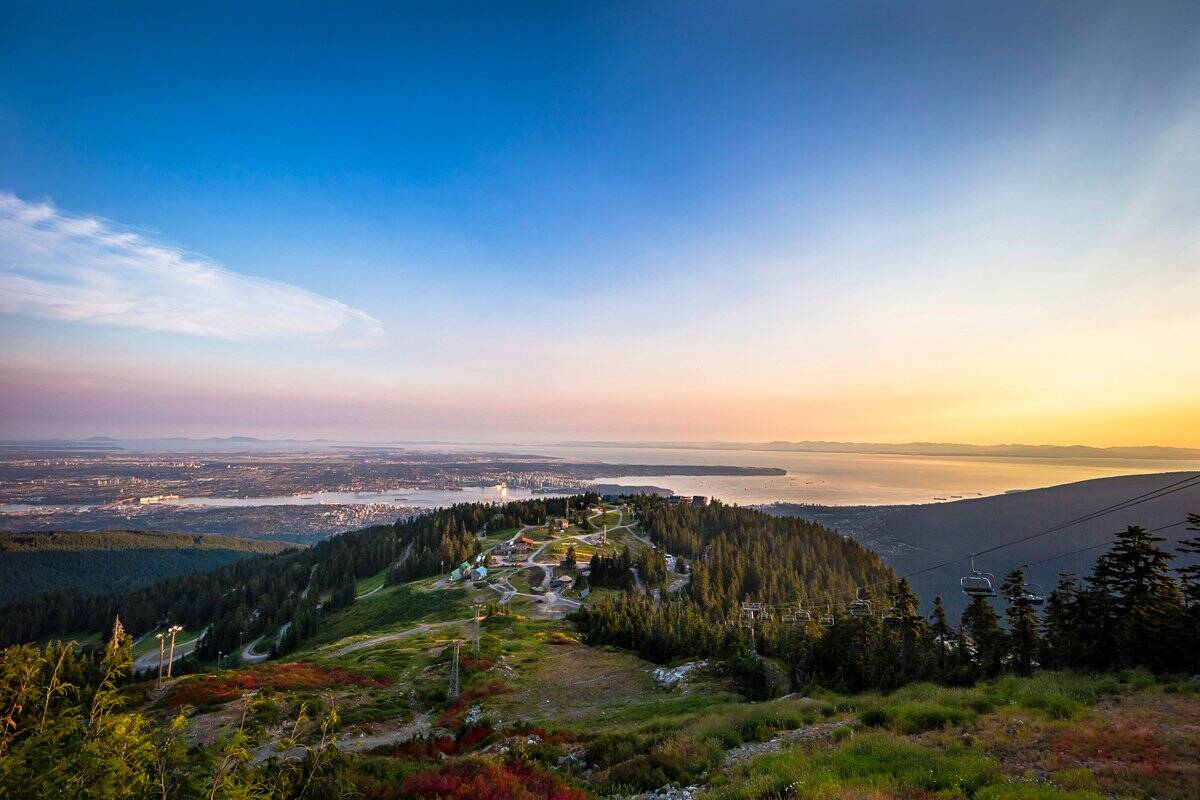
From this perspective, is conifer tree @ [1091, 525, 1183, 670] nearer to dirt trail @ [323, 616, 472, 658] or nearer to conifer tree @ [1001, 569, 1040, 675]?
conifer tree @ [1001, 569, 1040, 675]

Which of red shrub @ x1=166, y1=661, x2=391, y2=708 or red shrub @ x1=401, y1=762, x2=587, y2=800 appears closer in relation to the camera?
red shrub @ x1=401, y1=762, x2=587, y2=800

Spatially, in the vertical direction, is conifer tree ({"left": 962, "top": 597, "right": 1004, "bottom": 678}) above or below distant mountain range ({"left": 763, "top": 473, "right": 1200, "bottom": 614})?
above

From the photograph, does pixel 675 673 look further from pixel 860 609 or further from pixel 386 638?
pixel 386 638

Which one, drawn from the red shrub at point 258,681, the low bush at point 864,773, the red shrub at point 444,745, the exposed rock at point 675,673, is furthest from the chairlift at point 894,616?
the red shrub at point 258,681

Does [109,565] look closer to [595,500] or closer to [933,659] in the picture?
[595,500]

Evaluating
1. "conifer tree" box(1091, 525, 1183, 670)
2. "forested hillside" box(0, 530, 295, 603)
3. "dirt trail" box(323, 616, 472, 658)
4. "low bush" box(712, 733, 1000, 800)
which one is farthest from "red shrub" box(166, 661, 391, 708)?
"forested hillside" box(0, 530, 295, 603)

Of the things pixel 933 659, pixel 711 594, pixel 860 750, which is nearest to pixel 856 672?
pixel 933 659

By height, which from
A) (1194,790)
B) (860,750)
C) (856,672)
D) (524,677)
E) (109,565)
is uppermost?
(1194,790)
